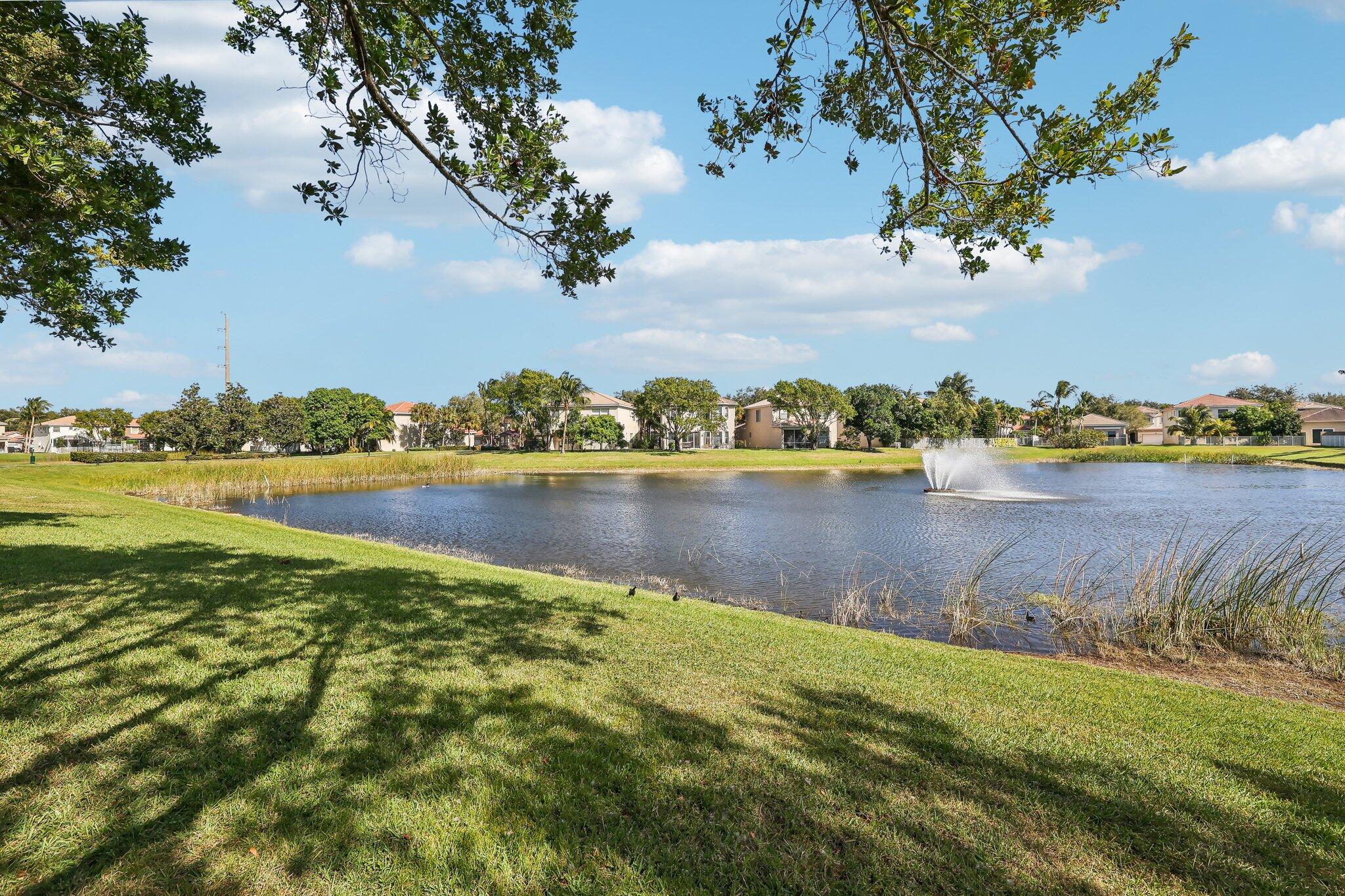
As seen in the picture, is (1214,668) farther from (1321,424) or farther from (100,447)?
(1321,424)

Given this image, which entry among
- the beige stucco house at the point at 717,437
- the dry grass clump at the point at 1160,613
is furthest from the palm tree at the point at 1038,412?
the dry grass clump at the point at 1160,613

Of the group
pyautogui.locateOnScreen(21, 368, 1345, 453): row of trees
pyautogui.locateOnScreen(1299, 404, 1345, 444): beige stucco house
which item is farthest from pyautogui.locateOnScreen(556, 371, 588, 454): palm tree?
pyautogui.locateOnScreen(1299, 404, 1345, 444): beige stucco house

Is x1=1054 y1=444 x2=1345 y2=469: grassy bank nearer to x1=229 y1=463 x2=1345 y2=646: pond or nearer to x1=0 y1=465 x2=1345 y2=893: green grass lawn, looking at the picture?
x1=229 y1=463 x2=1345 y2=646: pond

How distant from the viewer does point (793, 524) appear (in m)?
27.5

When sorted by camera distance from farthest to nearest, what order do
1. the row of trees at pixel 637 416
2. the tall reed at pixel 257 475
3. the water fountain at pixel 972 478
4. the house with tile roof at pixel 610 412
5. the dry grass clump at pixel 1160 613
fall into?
the house with tile roof at pixel 610 412
the row of trees at pixel 637 416
the water fountain at pixel 972 478
the tall reed at pixel 257 475
the dry grass clump at pixel 1160 613

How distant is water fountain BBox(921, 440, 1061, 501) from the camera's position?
39.4 m

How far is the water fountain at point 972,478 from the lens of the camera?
3941 cm

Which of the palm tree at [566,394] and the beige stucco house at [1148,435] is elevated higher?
the palm tree at [566,394]

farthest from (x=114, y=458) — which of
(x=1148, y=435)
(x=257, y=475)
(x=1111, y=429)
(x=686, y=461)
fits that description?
(x=1148, y=435)

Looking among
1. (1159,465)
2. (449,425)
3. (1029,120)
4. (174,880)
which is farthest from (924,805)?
(449,425)

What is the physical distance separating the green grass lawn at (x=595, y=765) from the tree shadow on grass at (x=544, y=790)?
2 cm

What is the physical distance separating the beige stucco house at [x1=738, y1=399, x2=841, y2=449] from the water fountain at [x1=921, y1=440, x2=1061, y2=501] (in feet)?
78.8

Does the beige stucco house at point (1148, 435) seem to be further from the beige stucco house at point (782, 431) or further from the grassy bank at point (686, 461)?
the grassy bank at point (686, 461)

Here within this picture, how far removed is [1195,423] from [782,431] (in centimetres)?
6248
